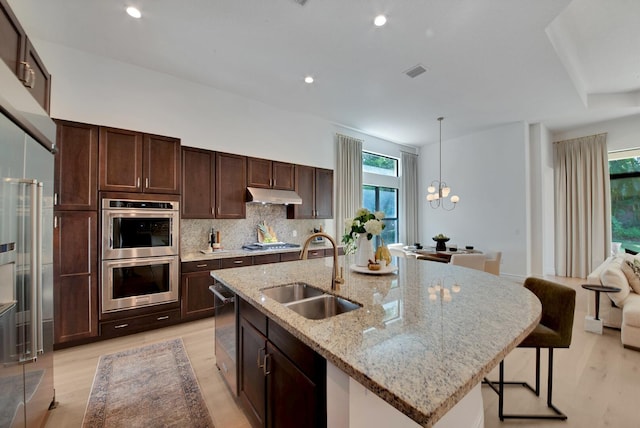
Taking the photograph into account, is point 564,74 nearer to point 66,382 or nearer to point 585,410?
point 585,410

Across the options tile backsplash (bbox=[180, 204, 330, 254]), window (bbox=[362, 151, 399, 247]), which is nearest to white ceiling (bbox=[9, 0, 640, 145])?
window (bbox=[362, 151, 399, 247])

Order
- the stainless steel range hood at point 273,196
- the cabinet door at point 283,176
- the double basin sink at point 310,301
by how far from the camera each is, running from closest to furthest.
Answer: the double basin sink at point 310,301, the stainless steel range hood at point 273,196, the cabinet door at point 283,176

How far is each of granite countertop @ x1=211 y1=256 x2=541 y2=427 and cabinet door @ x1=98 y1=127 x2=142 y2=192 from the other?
213 centimetres

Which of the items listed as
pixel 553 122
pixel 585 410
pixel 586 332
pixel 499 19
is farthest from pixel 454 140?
pixel 585 410

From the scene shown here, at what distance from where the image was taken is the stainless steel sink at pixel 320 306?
5.22 feet

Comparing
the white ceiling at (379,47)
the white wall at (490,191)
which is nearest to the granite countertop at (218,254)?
the white ceiling at (379,47)

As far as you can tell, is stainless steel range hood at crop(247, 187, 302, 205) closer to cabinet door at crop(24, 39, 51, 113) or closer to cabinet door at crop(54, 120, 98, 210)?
cabinet door at crop(54, 120, 98, 210)

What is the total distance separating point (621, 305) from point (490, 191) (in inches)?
135

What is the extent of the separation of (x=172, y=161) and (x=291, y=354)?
3078 mm

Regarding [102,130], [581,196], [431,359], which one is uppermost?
[102,130]

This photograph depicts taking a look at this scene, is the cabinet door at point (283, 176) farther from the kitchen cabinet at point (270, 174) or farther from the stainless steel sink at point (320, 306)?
the stainless steel sink at point (320, 306)

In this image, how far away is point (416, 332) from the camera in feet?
3.48

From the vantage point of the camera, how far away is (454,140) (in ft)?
22.1

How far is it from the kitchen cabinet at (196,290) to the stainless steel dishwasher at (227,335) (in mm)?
1284
